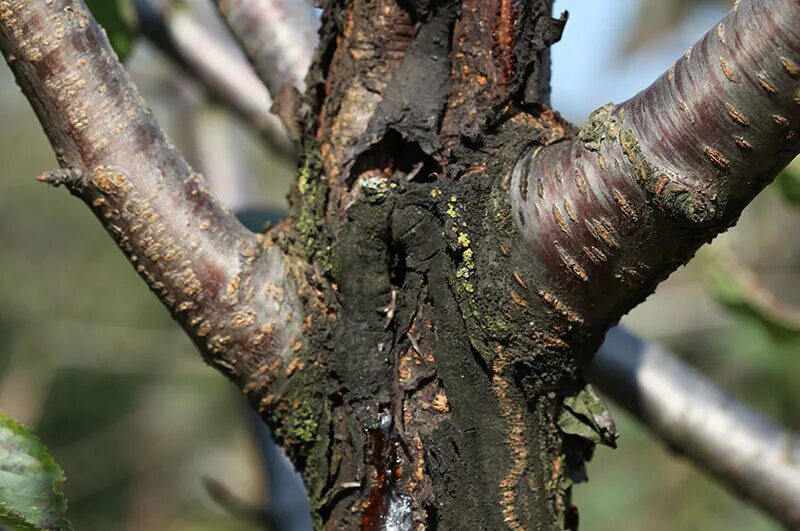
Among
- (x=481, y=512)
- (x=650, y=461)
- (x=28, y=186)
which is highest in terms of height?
(x=28, y=186)

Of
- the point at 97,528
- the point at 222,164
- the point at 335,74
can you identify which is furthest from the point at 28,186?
the point at 335,74

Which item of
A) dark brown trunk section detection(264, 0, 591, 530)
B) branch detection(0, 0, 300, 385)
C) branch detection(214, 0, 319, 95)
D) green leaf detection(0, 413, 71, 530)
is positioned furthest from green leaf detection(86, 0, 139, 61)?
green leaf detection(0, 413, 71, 530)

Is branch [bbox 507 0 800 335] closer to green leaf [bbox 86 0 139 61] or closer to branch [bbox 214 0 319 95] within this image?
branch [bbox 214 0 319 95]

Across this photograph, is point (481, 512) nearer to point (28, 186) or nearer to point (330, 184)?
point (330, 184)

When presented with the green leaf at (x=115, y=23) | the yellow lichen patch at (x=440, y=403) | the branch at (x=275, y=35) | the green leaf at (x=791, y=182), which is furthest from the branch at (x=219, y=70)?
the yellow lichen patch at (x=440, y=403)

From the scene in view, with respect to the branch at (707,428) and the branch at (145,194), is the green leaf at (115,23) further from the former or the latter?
the branch at (707,428)

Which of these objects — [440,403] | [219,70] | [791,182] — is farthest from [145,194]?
[219,70]
